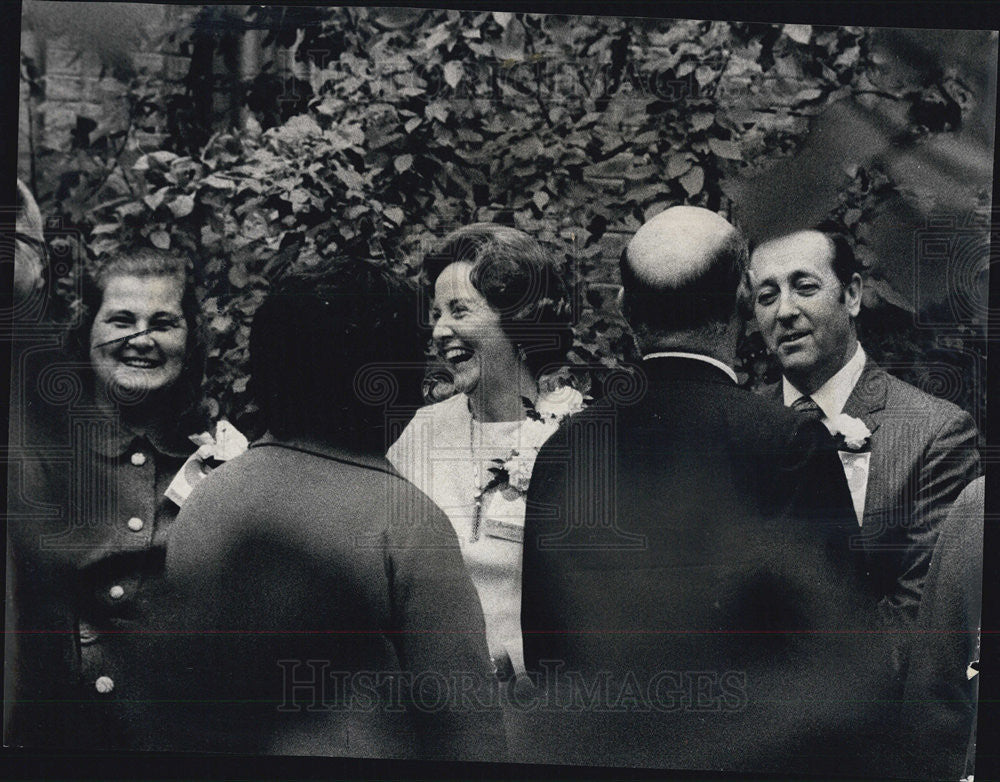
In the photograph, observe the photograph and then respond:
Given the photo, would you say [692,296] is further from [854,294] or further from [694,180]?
[854,294]

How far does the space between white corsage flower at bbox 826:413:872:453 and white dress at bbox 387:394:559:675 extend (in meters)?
1.01

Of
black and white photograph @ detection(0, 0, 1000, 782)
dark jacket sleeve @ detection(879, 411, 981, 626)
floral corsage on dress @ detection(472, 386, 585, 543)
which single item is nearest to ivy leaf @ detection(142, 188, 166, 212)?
black and white photograph @ detection(0, 0, 1000, 782)

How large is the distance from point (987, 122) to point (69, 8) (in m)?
3.36

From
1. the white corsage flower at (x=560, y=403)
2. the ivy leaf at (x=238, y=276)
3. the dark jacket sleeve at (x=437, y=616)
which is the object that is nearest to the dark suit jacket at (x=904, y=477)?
Answer: the white corsage flower at (x=560, y=403)

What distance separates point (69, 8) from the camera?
14.2 feet

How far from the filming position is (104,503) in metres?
4.34

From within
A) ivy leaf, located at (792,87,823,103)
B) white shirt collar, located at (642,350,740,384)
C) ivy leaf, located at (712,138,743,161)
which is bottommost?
white shirt collar, located at (642,350,740,384)

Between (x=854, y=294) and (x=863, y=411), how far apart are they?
422 mm

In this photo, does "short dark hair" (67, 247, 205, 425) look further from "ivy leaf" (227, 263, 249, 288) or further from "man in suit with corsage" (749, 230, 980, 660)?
"man in suit with corsage" (749, 230, 980, 660)

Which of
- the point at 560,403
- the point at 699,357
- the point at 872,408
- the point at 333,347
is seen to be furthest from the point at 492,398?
the point at 872,408

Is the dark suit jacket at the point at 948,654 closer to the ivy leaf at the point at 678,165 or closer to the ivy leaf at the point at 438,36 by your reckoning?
the ivy leaf at the point at 678,165

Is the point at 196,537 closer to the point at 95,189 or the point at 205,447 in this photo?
the point at 205,447

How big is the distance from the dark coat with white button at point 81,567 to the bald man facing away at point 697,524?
1.41 metres

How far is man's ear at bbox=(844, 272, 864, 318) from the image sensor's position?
4.24 meters
